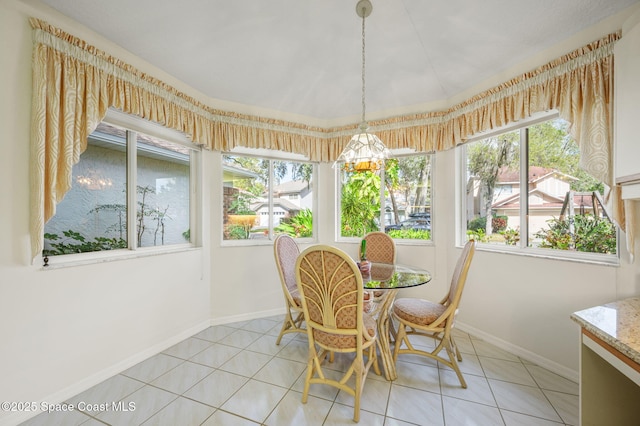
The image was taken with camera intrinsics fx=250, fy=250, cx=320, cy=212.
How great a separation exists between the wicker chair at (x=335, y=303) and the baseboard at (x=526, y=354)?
156 centimetres

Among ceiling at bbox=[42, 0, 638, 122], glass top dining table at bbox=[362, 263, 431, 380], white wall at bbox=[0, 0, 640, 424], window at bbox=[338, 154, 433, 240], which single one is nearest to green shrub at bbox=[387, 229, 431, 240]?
window at bbox=[338, 154, 433, 240]

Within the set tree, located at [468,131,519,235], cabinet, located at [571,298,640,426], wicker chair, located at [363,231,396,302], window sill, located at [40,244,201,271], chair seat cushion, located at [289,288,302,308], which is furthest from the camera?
wicker chair, located at [363,231,396,302]

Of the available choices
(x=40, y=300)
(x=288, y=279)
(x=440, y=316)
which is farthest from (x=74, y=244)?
(x=440, y=316)

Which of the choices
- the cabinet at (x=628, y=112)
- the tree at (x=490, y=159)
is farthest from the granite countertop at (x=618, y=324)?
the tree at (x=490, y=159)

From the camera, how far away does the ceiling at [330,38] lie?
1.75 meters

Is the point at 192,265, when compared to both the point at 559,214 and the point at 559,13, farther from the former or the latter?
the point at 559,13

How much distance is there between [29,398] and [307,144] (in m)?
3.22

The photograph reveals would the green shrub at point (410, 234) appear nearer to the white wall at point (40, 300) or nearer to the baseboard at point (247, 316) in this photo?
the baseboard at point (247, 316)

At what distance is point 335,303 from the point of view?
1521mm

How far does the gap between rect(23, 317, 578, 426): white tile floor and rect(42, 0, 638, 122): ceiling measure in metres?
2.65

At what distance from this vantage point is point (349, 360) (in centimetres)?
218

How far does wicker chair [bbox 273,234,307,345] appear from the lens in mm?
→ 2348

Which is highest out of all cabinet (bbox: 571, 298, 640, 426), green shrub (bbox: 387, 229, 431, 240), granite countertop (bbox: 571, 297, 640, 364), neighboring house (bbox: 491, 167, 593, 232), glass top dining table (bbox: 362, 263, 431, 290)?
neighboring house (bbox: 491, 167, 593, 232)

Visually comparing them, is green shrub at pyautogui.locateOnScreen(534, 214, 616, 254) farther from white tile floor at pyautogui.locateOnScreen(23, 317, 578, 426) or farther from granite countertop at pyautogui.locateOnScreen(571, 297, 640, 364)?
white tile floor at pyautogui.locateOnScreen(23, 317, 578, 426)
